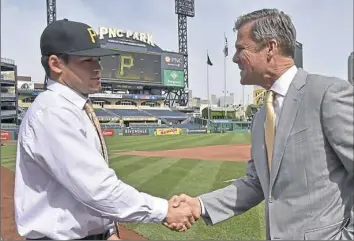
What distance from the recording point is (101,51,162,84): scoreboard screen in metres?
59.5

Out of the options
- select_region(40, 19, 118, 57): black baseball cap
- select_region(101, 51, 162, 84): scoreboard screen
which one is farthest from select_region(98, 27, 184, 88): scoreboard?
select_region(40, 19, 118, 57): black baseball cap

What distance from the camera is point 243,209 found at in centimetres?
227

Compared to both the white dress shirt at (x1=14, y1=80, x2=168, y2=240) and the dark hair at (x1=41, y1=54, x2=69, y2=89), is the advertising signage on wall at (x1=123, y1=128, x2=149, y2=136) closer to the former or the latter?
the dark hair at (x1=41, y1=54, x2=69, y2=89)

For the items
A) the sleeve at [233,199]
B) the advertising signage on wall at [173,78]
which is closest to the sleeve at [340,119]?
the sleeve at [233,199]

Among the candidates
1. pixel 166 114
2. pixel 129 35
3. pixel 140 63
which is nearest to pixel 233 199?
pixel 166 114

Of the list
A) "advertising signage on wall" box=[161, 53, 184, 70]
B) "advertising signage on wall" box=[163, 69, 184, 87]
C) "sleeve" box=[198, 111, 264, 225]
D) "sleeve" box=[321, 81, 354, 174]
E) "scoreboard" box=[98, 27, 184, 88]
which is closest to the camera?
"sleeve" box=[321, 81, 354, 174]

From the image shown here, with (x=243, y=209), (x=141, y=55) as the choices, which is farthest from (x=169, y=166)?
(x=141, y=55)

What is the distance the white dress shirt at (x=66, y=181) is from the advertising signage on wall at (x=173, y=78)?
63.4 metres

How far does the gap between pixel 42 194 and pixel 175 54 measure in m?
65.1

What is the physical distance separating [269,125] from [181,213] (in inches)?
25.4

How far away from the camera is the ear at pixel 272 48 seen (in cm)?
182

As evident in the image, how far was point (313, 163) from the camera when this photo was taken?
165cm

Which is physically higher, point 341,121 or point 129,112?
point 341,121

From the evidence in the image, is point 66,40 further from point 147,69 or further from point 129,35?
point 129,35
